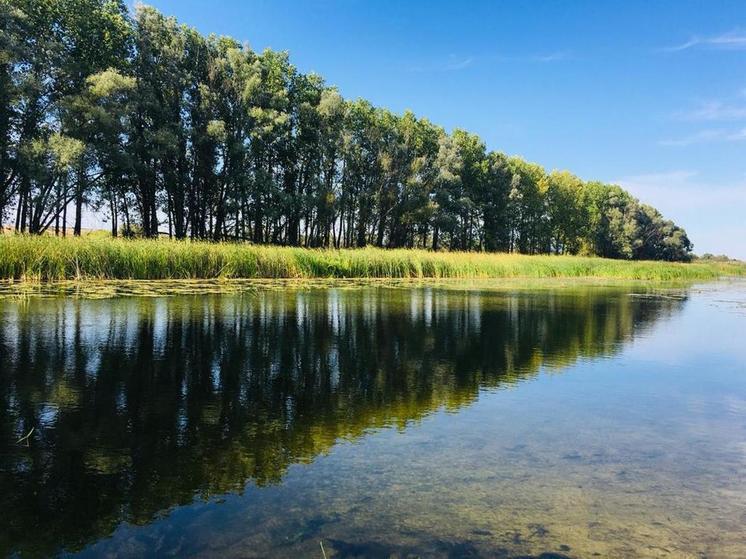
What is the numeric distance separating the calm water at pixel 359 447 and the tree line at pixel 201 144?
75.8ft

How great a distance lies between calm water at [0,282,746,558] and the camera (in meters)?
2.31

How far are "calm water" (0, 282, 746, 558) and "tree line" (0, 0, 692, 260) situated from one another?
75.8ft

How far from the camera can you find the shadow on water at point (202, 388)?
8.52 ft

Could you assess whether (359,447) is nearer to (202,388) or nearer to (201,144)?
(202,388)

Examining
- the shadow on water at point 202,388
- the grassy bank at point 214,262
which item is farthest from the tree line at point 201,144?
the shadow on water at point 202,388

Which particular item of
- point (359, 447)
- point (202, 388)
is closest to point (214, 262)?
point (202, 388)

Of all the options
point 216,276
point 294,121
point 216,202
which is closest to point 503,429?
point 216,276

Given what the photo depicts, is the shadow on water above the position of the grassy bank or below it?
below

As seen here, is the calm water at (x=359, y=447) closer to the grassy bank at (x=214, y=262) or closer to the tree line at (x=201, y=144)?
the grassy bank at (x=214, y=262)

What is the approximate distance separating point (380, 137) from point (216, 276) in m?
32.4

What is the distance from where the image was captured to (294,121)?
4019cm

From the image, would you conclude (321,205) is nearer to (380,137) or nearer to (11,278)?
(380,137)

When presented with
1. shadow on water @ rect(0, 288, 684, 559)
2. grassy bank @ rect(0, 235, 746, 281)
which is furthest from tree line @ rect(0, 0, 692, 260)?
shadow on water @ rect(0, 288, 684, 559)

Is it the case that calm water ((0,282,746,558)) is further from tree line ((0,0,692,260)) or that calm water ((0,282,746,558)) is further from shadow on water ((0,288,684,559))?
tree line ((0,0,692,260))
